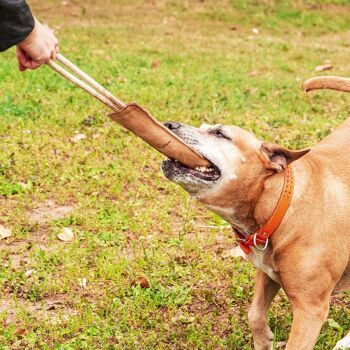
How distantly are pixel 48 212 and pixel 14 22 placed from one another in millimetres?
2728

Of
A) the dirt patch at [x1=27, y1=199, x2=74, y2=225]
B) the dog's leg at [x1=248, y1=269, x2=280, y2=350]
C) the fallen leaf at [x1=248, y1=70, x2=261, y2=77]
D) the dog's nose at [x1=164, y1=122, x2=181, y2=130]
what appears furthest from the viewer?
the fallen leaf at [x1=248, y1=70, x2=261, y2=77]

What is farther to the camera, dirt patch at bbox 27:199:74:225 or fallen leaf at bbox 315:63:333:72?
fallen leaf at bbox 315:63:333:72

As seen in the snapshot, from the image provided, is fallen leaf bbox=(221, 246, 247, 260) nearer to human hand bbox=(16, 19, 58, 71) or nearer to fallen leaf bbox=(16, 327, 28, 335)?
fallen leaf bbox=(16, 327, 28, 335)

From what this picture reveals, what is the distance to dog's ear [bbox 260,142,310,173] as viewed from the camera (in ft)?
13.5

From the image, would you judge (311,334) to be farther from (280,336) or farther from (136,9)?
(136,9)

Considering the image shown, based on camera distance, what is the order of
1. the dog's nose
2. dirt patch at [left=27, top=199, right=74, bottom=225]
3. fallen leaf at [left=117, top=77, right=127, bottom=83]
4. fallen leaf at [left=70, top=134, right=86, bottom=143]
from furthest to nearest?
fallen leaf at [left=117, top=77, right=127, bottom=83], fallen leaf at [left=70, top=134, right=86, bottom=143], dirt patch at [left=27, top=199, right=74, bottom=225], the dog's nose

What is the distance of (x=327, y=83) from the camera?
5082 millimetres

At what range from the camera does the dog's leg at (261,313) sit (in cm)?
458

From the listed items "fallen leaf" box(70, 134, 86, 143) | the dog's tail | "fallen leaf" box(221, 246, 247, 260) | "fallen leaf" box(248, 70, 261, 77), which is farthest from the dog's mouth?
"fallen leaf" box(248, 70, 261, 77)

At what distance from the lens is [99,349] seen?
4551mm

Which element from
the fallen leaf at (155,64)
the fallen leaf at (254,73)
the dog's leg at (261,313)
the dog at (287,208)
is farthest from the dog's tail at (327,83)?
the fallen leaf at (155,64)

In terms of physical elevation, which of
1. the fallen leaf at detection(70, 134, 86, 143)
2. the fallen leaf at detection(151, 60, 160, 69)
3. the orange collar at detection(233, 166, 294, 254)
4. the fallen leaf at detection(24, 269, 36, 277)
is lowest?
the fallen leaf at detection(151, 60, 160, 69)

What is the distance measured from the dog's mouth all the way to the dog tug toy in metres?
0.03

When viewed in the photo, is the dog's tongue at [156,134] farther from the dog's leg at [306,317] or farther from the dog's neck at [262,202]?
the dog's leg at [306,317]
